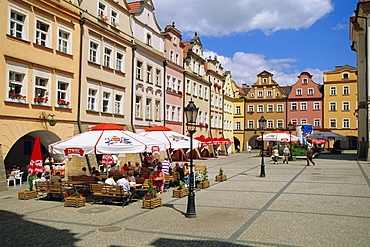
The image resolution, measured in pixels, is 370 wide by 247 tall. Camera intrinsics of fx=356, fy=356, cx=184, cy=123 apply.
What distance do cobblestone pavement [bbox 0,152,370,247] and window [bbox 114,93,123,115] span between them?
1285cm

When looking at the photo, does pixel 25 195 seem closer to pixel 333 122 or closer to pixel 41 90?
pixel 41 90

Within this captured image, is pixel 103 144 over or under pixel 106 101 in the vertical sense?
under

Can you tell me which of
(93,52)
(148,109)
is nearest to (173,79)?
(148,109)

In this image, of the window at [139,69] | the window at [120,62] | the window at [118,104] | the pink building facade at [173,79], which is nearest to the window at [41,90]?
the window at [118,104]

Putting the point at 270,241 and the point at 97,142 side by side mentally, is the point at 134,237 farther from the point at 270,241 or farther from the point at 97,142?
the point at 97,142

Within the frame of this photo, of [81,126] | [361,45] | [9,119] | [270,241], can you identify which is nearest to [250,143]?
[361,45]

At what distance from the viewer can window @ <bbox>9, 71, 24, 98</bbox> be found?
18.1 meters

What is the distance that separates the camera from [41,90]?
2019 centimetres

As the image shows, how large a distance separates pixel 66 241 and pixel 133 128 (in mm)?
21150

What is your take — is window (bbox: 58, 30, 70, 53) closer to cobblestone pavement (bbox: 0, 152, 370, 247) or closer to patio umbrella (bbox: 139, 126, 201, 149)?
patio umbrella (bbox: 139, 126, 201, 149)

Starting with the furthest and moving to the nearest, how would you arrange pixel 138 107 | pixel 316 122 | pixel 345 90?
pixel 316 122 < pixel 345 90 < pixel 138 107

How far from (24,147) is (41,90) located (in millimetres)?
4476

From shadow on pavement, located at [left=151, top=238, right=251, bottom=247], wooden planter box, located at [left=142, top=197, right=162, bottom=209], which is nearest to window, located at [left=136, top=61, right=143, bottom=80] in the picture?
wooden planter box, located at [left=142, top=197, right=162, bottom=209]

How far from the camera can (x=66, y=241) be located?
828 cm
